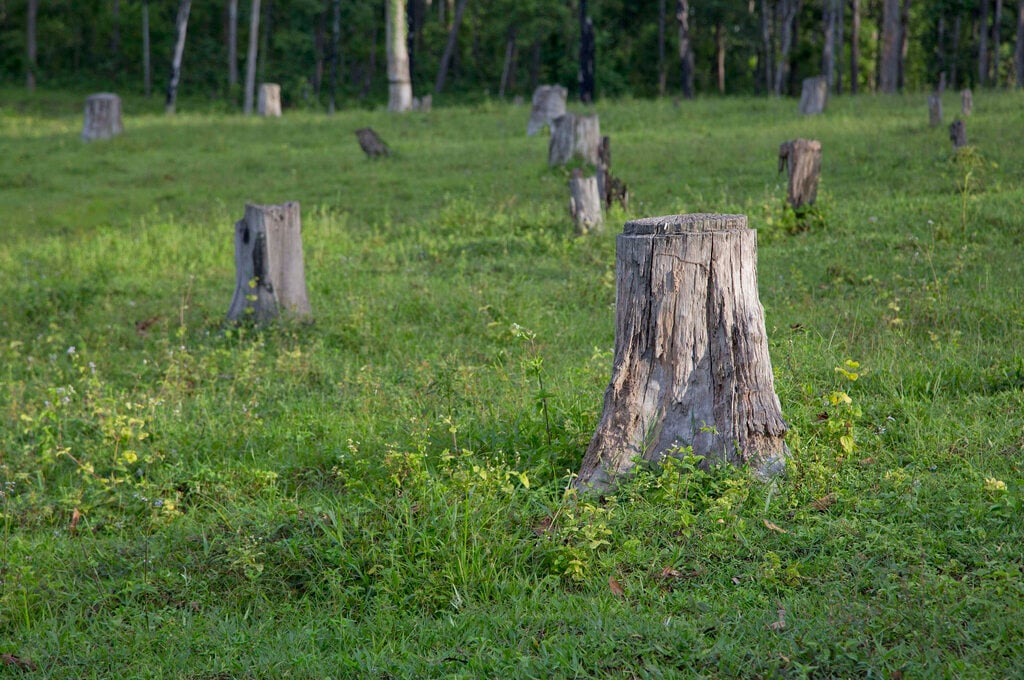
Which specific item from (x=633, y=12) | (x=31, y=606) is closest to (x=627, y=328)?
(x=31, y=606)

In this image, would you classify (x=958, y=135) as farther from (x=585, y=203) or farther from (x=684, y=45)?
(x=684, y=45)

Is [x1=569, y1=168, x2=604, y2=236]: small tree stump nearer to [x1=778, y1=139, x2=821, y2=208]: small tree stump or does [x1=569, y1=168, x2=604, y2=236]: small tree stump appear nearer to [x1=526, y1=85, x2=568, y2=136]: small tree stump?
[x1=778, y1=139, x2=821, y2=208]: small tree stump

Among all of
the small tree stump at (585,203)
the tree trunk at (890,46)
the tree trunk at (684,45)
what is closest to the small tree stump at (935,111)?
the small tree stump at (585,203)

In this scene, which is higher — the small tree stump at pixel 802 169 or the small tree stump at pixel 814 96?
the small tree stump at pixel 814 96

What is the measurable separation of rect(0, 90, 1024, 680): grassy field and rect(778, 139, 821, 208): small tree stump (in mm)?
Answer: 330

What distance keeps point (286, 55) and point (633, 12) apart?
16641mm

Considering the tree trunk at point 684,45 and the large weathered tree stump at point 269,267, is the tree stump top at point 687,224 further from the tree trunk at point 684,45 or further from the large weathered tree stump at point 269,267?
the tree trunk at point 684,45

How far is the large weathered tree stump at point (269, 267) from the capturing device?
850 cm

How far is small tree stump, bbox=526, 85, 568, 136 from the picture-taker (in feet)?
68.2

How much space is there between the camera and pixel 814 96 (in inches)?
841

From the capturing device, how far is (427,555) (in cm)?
416

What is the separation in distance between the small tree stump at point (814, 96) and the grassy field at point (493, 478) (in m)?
10.6

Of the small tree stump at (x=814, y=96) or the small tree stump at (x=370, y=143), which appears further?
the small tree stump at (x=814, y=96)

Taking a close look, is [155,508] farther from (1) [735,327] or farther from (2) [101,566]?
(1) [735,327]
